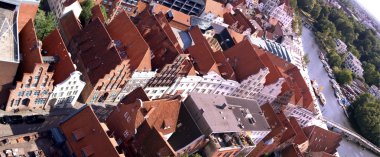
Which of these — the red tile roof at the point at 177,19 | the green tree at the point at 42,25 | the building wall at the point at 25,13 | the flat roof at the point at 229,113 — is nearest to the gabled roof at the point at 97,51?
the green tree at the point at 42,25

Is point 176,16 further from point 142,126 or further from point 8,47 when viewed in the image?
point 8,47

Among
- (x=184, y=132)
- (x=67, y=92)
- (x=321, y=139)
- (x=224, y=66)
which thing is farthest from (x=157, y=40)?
(x=321, y=139)

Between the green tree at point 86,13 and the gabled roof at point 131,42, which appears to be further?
the green tree at point 86,13

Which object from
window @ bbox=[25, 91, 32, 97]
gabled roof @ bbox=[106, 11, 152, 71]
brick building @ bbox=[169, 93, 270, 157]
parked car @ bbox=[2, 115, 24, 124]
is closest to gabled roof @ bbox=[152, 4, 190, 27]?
gabled roof @ bbox=[106, 11, 152, 71]

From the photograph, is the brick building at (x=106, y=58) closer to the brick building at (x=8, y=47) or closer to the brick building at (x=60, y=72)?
the brick building at (x=60, y=72)

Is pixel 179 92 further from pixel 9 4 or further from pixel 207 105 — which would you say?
pixel 9 4
